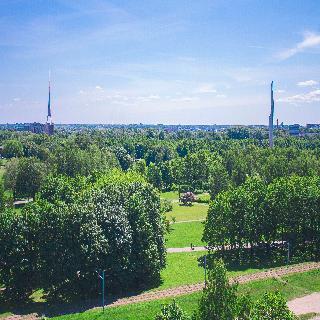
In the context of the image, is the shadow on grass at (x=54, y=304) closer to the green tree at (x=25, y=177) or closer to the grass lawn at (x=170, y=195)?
the green tree at (x=25, y=177)

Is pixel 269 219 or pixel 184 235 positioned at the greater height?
pixel 269 219

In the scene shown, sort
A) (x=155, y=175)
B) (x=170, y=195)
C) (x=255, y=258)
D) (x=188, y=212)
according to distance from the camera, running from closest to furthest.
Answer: (x=255, y=258), (x=188, y=212), (x=155, y=175), (x=170, y=195)

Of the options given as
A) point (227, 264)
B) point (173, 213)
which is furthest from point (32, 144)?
point (227, 264)

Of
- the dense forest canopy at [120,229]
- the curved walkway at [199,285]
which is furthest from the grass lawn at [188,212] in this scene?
the curved walkway at [199,285]

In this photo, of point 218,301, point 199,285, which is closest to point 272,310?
point 218,301

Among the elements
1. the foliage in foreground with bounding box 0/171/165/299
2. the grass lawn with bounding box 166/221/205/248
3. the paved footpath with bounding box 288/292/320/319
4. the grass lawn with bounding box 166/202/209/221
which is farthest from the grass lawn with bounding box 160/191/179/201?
the paved footpath with bounding box 288/292/320/319

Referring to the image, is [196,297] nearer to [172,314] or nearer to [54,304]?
[54,304]
